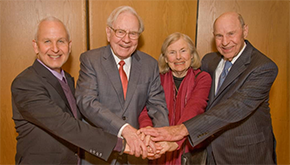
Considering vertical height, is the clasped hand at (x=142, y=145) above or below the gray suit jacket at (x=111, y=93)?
below

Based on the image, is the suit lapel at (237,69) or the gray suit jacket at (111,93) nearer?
the gray suit jacket at (111,93)

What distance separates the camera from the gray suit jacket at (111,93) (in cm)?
194

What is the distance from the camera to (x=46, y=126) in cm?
173

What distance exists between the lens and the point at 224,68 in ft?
7.52

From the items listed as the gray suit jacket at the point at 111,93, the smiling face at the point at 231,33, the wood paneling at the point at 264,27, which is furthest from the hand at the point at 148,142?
the wood paneling at the point at 264,27

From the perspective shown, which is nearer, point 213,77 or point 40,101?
point 40,101

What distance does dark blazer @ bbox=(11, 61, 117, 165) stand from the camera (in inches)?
67.7

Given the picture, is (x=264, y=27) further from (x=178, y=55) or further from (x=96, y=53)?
(x=96, y=53)

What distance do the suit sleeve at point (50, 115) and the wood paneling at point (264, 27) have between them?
6.06 ft

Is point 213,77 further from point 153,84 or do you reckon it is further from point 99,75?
point 99,75

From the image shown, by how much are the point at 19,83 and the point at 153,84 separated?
45.7 inches

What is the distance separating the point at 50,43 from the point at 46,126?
73 centimetres

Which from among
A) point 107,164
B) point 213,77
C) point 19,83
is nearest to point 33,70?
point 19,83

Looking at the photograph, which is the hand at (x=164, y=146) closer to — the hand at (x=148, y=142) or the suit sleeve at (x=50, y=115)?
the hand at (x=148, y=142)
